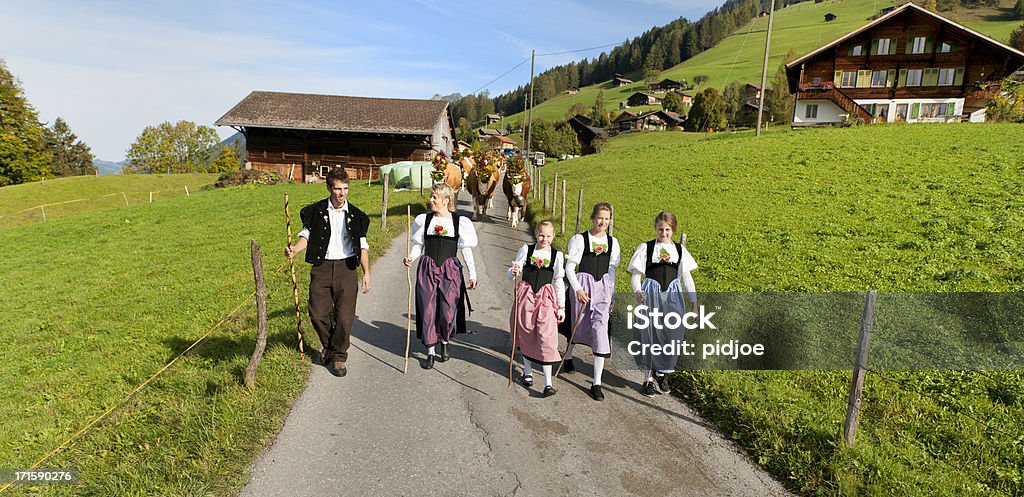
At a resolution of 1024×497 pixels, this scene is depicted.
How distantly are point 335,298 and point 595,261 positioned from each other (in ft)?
10.0

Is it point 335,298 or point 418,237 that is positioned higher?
point 418,237

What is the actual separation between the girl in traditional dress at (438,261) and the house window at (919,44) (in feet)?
154

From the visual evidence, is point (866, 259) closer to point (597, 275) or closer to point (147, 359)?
point (597, 275)

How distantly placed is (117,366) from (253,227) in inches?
465

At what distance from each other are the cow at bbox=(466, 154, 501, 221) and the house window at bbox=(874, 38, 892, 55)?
3805 centimetres

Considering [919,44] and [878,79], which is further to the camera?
[878,79]

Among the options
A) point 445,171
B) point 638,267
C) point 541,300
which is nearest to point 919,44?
point 445,171

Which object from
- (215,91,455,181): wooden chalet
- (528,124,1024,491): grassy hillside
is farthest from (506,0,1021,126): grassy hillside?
(528,124,1024,491): grassy hillside

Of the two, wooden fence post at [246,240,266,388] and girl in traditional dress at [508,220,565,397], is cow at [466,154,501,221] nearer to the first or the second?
girl in traditional dress at [508,220,565,397]

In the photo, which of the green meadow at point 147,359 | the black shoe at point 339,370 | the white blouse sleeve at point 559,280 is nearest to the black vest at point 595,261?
the white blouse sleeve at point 559,280

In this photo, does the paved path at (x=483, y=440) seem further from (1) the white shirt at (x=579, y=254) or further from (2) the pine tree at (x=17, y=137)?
(2) the pine tree at (x=17, y=137)

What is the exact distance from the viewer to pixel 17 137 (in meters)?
47.1

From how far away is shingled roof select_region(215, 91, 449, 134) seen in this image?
120 ft

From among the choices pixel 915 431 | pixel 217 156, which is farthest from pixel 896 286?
pixel 217 156
